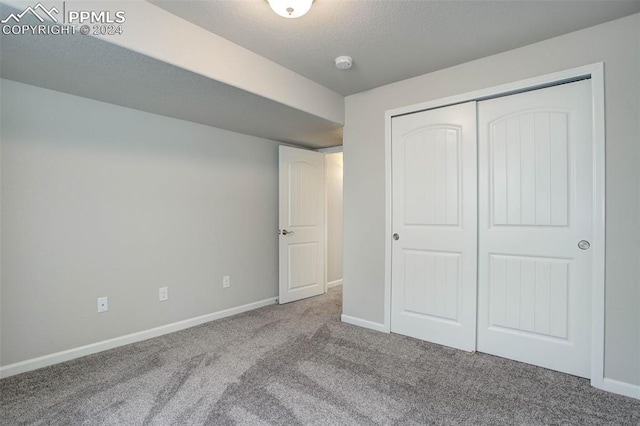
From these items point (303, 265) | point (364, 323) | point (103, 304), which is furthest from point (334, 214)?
point (103, 304)

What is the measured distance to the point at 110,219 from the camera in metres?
2.71

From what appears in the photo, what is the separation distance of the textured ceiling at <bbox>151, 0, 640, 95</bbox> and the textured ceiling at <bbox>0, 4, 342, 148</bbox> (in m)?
0.36

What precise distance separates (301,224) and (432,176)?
6.26ft

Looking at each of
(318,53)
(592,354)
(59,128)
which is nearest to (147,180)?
(59,128)

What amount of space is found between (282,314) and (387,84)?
8.55 ft

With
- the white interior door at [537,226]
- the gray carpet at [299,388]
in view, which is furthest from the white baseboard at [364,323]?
the white interior door at [537,226]

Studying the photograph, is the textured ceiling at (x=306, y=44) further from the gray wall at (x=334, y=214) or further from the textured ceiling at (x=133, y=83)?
the gray wall at (x=334, y=214)

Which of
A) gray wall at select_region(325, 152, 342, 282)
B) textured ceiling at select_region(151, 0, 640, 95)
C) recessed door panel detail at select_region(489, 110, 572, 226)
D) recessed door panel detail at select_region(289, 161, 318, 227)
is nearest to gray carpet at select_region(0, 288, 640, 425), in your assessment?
recessed door panel detail at select_region(489, 110, 572, 226)

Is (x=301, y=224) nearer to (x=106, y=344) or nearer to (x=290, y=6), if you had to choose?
(x=106, y=344)

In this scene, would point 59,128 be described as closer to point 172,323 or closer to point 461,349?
point 172,323

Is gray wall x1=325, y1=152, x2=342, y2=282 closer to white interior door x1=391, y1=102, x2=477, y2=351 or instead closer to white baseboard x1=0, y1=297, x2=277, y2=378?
white baseboard x1=0, y1=297, x2=277, y2=378

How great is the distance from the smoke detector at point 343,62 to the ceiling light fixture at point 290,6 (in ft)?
2.40

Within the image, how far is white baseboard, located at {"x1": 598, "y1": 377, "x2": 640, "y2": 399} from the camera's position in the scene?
200cm

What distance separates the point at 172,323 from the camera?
3111mm
